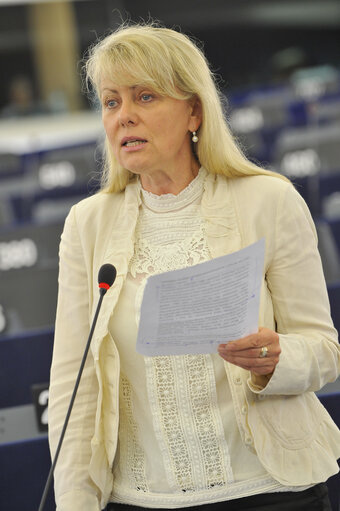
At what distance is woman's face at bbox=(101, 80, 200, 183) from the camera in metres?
1.76

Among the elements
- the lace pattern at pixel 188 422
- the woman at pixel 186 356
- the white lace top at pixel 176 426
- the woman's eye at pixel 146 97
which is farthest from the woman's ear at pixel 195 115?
the lace pattern at pixel 188 422

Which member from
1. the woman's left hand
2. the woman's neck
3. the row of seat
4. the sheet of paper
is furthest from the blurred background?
the sheet of paper

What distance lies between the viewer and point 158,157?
179 centimetres

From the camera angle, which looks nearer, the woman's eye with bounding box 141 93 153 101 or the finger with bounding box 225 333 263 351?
the finger with bounding box 225 333 263 351

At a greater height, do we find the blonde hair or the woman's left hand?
the blonde hair

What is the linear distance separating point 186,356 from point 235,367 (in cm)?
10

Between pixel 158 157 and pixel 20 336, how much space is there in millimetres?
957

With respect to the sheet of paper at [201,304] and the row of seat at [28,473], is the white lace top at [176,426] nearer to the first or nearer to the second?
the sheet of paper at [201,304]

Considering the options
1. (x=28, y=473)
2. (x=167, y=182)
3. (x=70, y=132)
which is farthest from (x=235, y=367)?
(x=70, y=132)

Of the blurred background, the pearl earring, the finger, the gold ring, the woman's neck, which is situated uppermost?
the pearl earring

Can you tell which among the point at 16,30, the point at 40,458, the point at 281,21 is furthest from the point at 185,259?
the point at 281,21

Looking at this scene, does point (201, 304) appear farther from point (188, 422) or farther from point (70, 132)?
point (70, 132)

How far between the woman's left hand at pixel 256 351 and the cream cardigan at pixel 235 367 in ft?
0.08

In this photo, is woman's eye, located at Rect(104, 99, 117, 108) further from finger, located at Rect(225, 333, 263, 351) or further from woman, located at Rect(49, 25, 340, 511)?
finger, located at Rect(225, 333, 263, 351)
